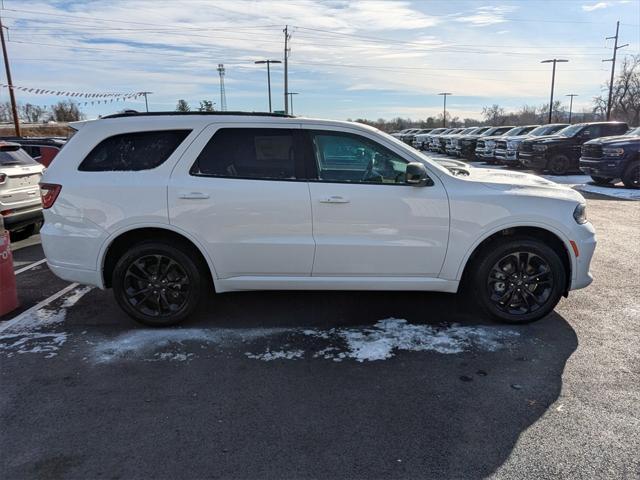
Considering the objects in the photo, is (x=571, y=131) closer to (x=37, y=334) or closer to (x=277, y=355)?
(x=277, y=355)

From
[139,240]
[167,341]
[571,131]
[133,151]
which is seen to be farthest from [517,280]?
[571,131]

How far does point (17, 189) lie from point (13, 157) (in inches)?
26.0

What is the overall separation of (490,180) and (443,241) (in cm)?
76

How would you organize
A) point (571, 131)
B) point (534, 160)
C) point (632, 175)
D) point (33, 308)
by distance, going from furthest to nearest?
point (534, 160) → point (571, 131) → point (632, 175) → point (33, 308)

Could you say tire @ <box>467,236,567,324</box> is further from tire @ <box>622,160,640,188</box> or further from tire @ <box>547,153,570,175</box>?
tire @ <box>547,153,570,175</box>

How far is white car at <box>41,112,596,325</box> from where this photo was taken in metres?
4.33

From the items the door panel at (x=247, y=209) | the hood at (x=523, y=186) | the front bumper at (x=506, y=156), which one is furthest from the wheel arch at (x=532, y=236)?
the front bumper at (x=506, y=156)

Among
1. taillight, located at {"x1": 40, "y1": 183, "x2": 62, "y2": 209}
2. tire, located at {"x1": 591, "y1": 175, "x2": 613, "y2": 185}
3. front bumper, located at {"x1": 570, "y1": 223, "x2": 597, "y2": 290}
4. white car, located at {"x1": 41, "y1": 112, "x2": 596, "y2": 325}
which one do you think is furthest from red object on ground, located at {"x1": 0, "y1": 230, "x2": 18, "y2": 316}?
tire, located at {"x1": 591, "y1": 175, "x2": 613, "y2": 185}

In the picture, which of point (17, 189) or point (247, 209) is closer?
point (247, 209)

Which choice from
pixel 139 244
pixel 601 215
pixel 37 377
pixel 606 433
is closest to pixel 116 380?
pixel 37 377

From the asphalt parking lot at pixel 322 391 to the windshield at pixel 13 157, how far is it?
351 centimetres

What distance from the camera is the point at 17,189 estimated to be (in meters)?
7.68

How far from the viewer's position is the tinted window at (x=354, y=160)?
439 cm

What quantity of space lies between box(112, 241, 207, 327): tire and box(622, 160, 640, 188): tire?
13934 millimetres
